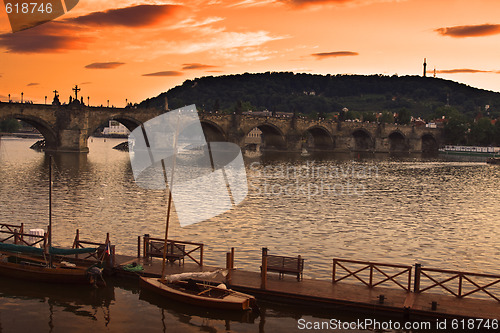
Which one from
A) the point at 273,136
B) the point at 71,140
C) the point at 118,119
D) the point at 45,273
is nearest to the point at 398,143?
the point at 273,136

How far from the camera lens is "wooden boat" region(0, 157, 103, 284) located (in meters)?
22.2

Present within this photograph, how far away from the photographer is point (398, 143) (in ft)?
618

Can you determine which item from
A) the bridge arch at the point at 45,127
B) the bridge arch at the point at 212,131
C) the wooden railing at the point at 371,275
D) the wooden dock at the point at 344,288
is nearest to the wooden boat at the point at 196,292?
the wooden dock at the point at 344,288

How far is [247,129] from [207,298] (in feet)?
377

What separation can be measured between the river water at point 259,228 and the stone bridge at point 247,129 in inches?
1470

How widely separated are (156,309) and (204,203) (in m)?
26.5

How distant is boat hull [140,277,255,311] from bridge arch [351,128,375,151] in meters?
153

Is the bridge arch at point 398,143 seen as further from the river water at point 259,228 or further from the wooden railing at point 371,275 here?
the wooden railing at point 371,275

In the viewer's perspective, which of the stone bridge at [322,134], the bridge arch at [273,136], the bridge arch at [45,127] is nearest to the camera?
the bridge arch at [45,127]

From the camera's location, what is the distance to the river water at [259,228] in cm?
1962

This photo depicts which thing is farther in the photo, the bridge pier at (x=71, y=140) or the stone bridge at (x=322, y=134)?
the stone bridge at (x=322, y=134)

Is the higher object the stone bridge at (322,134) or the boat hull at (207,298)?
the stone bridge at (322,134)

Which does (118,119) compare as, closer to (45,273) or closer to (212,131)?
(212,131)

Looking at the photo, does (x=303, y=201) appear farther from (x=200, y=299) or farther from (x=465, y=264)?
(x=200, y=299)
